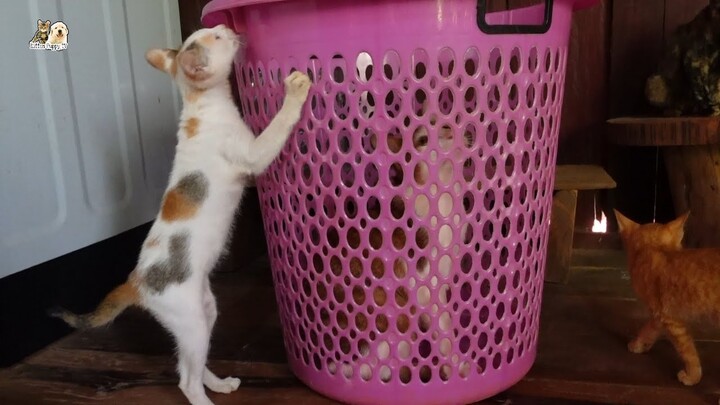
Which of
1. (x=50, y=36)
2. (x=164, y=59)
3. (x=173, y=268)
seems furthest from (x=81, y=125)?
(x=173, y=268)

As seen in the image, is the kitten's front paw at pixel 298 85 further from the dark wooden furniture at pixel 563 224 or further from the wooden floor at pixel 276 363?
the dark wooden furniture at pixel 563 224

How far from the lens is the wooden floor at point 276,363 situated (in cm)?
71

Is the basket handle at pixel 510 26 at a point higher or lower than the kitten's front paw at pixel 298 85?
higher

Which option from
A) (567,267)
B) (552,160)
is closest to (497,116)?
(552,160)

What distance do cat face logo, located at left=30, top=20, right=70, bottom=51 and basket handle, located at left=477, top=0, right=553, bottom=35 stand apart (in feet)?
2.16

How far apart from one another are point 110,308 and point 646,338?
25.9 inches

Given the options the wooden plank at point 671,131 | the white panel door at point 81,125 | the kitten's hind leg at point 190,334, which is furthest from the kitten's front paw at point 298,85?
the wooden plank at point 671,131

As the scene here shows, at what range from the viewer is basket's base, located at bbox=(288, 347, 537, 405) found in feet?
2.21

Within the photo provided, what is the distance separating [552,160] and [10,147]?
72 centimetres

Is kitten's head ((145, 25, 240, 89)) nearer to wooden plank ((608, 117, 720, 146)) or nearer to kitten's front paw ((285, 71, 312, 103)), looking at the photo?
kitten's front paw ((285, 71, 312, 103))

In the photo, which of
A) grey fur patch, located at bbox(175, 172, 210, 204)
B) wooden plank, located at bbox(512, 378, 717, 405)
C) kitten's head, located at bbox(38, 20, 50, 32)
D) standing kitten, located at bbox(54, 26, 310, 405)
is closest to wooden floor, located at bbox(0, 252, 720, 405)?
wooden plank, located at bbox(512, 378, 717, 405)

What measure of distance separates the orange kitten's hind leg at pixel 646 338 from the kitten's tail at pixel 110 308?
0.62 metres

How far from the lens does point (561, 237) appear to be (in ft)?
3.55

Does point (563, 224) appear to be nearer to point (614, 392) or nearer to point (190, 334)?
point (614, 392)
